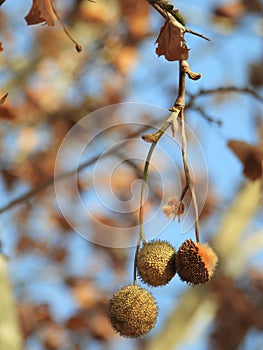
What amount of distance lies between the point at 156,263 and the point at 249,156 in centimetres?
131

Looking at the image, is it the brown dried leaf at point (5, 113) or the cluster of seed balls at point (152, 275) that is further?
the brown dried leaf at point (5, 113)

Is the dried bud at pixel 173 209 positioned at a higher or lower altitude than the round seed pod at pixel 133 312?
higher

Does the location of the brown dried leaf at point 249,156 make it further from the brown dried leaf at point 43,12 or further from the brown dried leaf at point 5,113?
the brown dried leaf at point 43,12

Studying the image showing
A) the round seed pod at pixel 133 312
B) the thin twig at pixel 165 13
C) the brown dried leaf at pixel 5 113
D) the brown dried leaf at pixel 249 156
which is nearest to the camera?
the thin twig at pixel 165 13

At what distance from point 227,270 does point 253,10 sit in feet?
8.85

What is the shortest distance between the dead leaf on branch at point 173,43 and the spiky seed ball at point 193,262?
0.45 m

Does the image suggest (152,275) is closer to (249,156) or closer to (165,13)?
(165,13)

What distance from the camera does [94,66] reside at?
7.29 metres

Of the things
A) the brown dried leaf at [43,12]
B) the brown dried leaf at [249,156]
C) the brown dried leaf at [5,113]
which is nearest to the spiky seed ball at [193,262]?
the brown dried leaf at [43,12]

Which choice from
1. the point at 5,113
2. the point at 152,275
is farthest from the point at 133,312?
the point at 5,113

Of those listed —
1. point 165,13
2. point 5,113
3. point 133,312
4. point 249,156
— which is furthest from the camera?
point 5,113

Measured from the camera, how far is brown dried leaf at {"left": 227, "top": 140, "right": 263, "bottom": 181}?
10.4ft

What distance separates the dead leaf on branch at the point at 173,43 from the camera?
1.97 metres

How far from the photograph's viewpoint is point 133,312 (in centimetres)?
206
